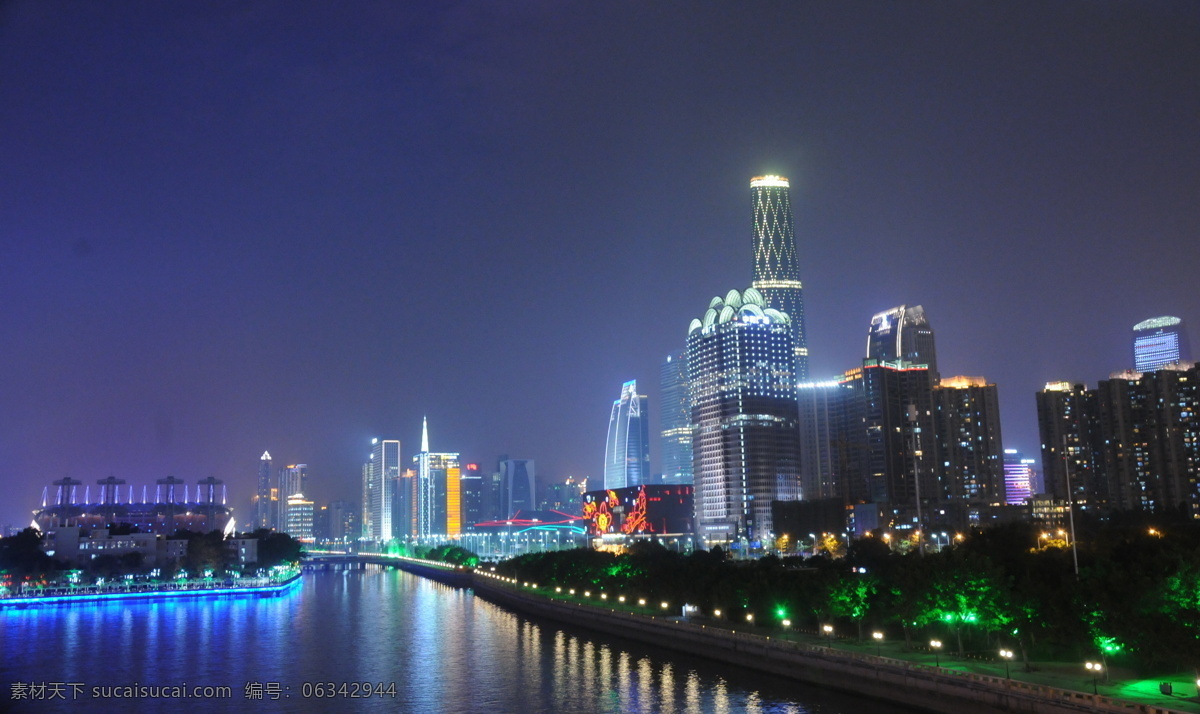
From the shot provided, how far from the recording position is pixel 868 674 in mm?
49969

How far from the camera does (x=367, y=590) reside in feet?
496

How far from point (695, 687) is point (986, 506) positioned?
155190 millimetres

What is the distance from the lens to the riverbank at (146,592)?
388 ft

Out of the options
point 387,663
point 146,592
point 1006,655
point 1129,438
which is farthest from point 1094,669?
point 1129,438

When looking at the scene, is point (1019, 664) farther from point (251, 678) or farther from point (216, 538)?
point (216, 538)

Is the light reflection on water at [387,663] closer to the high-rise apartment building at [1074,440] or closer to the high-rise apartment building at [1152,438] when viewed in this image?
the high-rise apartment building at [1152,438]

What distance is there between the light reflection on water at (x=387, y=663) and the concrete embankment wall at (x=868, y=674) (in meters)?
1.14

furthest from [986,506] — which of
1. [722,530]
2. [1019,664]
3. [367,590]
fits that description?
[1019,664]

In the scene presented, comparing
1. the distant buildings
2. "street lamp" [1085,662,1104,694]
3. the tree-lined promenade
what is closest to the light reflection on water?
the tree-lined promenade

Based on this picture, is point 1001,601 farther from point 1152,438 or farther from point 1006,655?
point 1152,438

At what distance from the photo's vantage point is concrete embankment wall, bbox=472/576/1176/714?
131ft

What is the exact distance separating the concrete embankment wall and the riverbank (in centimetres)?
7792

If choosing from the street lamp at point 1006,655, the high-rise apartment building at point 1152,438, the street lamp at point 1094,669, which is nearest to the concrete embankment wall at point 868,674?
the street lamp at point 1094,669

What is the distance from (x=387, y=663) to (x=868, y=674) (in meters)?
33.4
